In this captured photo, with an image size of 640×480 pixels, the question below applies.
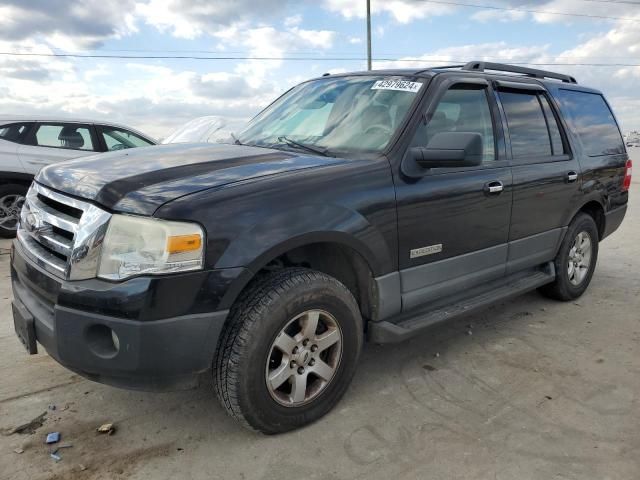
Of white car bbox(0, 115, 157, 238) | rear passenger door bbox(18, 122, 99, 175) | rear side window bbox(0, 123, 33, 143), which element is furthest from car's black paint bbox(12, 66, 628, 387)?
rear side window bbox(0, 123, 33, 143)

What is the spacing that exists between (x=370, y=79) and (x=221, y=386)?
229 centimetres

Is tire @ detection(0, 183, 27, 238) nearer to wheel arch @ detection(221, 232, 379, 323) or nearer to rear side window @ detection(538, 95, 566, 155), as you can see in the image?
wheel arch @ detection(221, 232, 379, 323)

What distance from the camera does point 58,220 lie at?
8.30 feet

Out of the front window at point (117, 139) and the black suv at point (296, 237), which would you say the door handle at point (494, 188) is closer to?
the black suv at point (296, 237)

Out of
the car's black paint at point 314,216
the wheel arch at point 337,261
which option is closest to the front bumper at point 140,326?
the car's black paint at point 314,216

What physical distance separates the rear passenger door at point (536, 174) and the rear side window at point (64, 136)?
6.34 metres

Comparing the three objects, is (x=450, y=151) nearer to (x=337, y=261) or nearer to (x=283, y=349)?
(x=337, y=261)

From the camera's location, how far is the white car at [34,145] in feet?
24.0

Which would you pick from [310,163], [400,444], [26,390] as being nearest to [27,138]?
[26,390]

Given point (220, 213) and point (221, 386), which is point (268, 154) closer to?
point (220, 213)

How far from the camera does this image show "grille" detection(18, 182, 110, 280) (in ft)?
7.51

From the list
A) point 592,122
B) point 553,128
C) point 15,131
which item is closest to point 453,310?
point 553,128

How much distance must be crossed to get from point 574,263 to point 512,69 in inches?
75.1

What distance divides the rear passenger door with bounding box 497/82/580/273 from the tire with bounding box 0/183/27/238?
21.4ft
